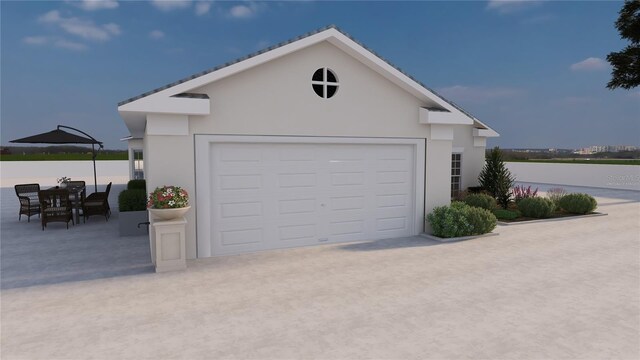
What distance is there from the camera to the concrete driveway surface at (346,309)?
4688 millimetres

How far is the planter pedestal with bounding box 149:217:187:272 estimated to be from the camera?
7.64 m

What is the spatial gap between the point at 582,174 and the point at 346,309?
31.6m

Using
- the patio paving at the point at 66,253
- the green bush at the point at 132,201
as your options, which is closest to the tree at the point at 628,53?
the green bush at the point at 132,201

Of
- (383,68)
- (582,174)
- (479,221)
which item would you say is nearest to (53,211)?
(383,68)

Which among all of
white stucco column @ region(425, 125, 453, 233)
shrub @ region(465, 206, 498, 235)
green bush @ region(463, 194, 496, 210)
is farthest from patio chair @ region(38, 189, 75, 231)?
green bush @ region(463, 194, 496, 210)

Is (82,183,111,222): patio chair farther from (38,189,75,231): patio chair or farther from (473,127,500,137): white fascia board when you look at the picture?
(473,127,500,137): white fascia board

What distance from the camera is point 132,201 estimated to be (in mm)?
11367

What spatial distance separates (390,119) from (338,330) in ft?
21.9

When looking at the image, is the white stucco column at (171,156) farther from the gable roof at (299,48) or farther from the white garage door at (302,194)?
the gable roof at (299,48)

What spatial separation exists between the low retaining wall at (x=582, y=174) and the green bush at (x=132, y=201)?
26.1 metres

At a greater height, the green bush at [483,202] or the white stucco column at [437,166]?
the white stucco column at [437,166]

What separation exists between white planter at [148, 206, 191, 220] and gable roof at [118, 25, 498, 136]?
83.3 inches

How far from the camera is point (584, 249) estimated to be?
9.67 meters

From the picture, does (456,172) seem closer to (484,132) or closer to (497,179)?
(484,132)
